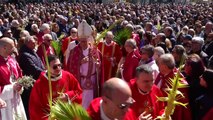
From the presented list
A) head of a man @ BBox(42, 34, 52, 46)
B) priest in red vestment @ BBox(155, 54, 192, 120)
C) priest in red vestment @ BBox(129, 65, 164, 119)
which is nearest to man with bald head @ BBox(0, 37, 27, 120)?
priest in red vestment @ BBox(129, 65, 164, 119)

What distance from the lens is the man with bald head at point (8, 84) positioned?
5991mm

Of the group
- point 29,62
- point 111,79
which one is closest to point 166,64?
point 111,79

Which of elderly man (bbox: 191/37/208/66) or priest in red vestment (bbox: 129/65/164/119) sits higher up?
priest in red vestment (bbox: 129/65/164/119)

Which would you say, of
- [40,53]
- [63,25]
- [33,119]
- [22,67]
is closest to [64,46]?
[40,53]

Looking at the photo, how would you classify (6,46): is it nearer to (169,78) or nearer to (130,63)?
(169,78)

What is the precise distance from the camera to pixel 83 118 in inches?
125

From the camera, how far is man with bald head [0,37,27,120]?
599 centimetres

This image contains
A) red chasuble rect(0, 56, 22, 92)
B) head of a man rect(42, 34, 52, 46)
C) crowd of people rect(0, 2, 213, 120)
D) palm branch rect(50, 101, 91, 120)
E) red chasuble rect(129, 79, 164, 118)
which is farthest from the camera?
head of a man rect(42, 34, 52, 46)

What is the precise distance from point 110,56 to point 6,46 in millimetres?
3969

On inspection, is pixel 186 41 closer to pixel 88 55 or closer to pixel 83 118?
pixel 88 55

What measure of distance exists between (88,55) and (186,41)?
102 inches

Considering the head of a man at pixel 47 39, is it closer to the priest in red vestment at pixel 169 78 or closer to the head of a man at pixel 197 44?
the head of a man at pixel 197 44

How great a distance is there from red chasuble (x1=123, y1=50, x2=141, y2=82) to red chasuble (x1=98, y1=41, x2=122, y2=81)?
155 cm

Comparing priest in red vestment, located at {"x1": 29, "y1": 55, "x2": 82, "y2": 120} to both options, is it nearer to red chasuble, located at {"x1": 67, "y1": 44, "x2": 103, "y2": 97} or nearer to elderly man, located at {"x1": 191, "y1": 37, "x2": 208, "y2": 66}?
red chasuble, located at {"x1": 67, "y1": 44, "x2": 103, "y2": 97}
